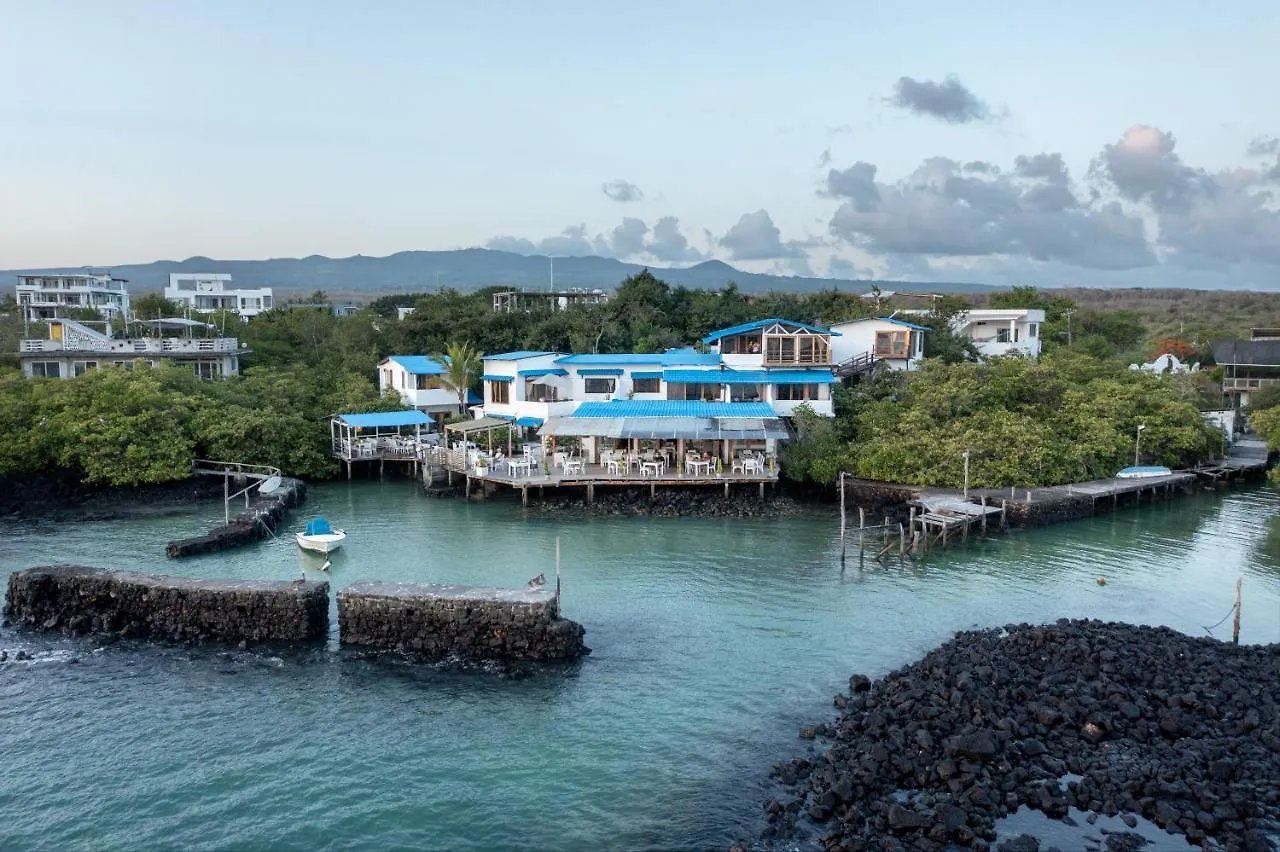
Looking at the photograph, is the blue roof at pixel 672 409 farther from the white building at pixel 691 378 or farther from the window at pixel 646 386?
the window at pixel 646 386

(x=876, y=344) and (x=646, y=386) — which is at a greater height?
(x=876, y=344)

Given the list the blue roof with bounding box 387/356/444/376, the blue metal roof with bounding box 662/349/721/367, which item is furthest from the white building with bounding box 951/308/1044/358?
the blue roof with bounding box 387/356/444/376

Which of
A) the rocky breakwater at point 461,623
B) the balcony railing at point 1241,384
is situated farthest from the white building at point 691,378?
the balcony railing at point 1241,384

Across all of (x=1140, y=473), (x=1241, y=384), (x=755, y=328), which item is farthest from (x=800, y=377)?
(x=1241, y=384)

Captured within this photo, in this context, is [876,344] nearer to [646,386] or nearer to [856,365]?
[856,365]

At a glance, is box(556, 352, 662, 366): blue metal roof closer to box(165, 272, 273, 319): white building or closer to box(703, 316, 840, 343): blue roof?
box(703, 316, 840, 343): blue roof
